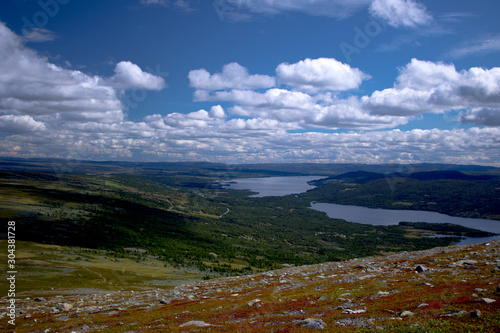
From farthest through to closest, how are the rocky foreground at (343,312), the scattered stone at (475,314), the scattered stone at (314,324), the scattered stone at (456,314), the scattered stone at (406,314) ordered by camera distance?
the scattered stone at (406,314) < the scattered stone at (314,324) < the rocky foreground at (343,312) < the scattered stone at (456,314) < the scattered stone at (475,314)

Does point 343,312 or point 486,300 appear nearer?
point 486,300

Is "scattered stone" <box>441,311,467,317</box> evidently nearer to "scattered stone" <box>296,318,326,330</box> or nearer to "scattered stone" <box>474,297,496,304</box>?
"scattered stone" <box>474,297,496,304</box>

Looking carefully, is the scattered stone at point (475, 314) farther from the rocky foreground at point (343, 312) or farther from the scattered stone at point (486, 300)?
the scattered stone at point (486, 300)

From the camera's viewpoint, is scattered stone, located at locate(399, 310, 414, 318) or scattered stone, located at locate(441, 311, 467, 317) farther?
scattered stone, located at locate(399, 310, 414, 318)

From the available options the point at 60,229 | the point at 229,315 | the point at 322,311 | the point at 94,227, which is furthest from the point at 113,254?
the point at 322,311

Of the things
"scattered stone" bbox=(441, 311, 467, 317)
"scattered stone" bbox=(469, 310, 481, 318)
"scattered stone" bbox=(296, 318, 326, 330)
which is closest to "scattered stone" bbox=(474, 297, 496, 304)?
"scattered stone" bbox=(441, 311, 467, 317)

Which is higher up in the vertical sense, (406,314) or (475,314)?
(475,314)

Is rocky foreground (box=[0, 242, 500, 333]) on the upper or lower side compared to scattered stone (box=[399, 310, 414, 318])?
lower

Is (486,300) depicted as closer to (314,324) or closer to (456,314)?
(456,314)

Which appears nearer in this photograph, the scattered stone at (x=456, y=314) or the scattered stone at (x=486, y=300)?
the scattered stone at (x=456, y=314)

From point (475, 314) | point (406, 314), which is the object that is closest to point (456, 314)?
point (475, 314)

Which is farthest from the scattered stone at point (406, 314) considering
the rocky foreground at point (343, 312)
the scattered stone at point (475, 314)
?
the scattered stone at point (475, 314)

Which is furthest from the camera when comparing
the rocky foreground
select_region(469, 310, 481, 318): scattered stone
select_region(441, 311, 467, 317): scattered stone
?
the rocky foreground

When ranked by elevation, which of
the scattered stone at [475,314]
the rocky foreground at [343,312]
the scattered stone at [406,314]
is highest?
the scattered stone at [475,314]
